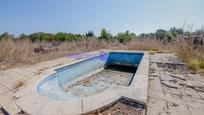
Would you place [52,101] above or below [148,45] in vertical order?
below

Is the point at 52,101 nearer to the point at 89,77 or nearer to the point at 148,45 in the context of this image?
the point at 89,77

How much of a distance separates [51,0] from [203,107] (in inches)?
313

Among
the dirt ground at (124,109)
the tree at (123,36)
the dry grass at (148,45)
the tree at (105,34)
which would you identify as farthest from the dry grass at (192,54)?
the tree at (105,34)

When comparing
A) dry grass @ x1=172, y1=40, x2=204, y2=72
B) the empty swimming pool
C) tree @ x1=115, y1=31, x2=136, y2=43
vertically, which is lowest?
the empty swimming pool

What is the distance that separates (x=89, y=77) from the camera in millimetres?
4992

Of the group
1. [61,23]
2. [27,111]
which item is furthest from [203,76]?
[61,23]

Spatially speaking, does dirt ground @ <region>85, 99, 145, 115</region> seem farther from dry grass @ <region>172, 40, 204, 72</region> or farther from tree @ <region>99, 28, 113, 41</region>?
tree @ <region>99, 28, 113, 41</region>

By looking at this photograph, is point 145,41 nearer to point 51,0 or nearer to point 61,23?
point 51,0

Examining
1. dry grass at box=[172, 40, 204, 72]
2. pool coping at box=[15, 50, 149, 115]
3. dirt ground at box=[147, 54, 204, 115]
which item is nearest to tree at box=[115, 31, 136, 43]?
dry grass at box=[172, 40, 204, 72]

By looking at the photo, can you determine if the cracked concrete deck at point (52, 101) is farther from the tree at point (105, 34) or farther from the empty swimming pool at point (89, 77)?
the tree at point (105, 34)

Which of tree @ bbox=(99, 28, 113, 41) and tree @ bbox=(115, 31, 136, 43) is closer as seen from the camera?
tree @ bbox=(115, 31, 136, 43)

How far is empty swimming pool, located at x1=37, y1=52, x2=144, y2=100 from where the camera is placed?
10.4ft

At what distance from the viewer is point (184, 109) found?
5.91 ft

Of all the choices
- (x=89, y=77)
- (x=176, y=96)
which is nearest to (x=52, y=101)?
(x=176, y=96)
